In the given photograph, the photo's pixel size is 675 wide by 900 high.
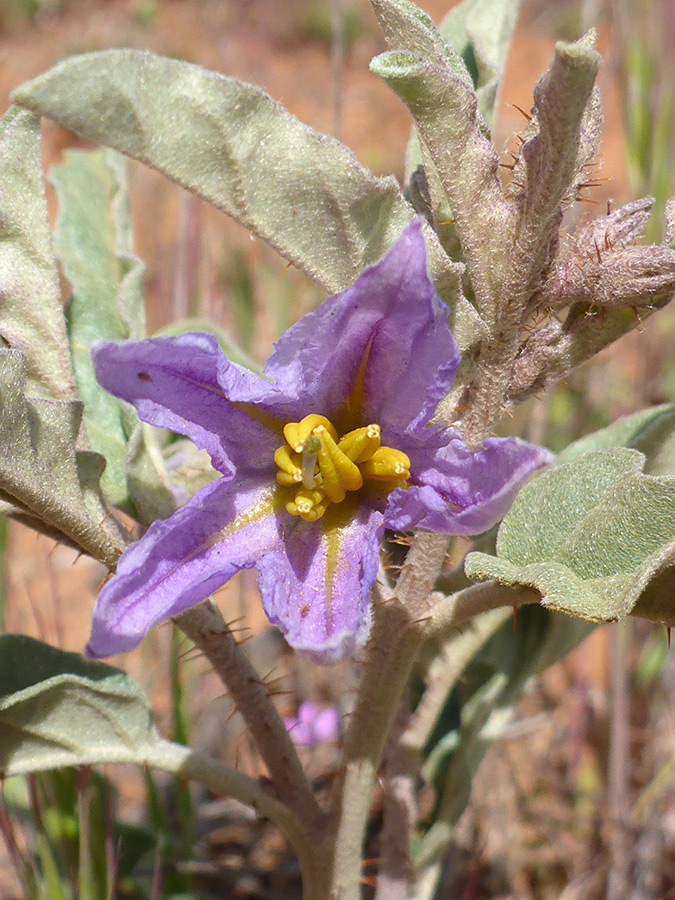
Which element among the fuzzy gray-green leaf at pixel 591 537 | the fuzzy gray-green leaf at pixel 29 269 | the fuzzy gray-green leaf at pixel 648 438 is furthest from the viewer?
the fuzzy gray-green leaf at pixel 648 438

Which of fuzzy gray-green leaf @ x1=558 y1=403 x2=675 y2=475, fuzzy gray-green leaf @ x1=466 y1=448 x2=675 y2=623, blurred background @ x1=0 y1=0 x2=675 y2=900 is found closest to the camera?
fuzzy gray-green leaf @ x1=466 y1=448 x2=675 y2=623

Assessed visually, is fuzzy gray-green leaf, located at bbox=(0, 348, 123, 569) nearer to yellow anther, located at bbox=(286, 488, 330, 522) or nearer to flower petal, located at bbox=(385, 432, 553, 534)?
yellow anther, located at bbox=(286, 488, 330, 522)

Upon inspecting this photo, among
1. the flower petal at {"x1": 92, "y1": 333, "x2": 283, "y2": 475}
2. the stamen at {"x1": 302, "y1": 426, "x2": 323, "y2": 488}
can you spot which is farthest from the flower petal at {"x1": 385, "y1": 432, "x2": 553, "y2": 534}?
the flower petal at {"x1": 92, "y1": 333, "x2": 283, "y2": 475}

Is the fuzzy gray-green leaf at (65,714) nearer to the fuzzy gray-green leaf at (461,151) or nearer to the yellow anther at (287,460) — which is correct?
the yellow anther at (287,460)

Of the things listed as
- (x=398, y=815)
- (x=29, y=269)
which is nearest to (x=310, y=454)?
(x=29, y=269)

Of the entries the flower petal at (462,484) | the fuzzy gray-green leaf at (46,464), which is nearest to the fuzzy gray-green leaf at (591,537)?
the flower petal at (462,484)

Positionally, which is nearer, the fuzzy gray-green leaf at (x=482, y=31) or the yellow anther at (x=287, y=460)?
the yellow anther at (x=287, y=460)

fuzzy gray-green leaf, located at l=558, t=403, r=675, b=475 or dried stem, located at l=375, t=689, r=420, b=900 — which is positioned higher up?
fuzzy gray-green leaf, located at l=558, t=403, r=675, b=475

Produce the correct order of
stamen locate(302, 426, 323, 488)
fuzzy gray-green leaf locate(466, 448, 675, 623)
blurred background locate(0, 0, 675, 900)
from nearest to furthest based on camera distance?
fuzzy gray-green leaf locate(466, 448, 675, 623)
stamen locate(302, 426, 323, 488)
blurred background locate(0, 0, 675, 900)
